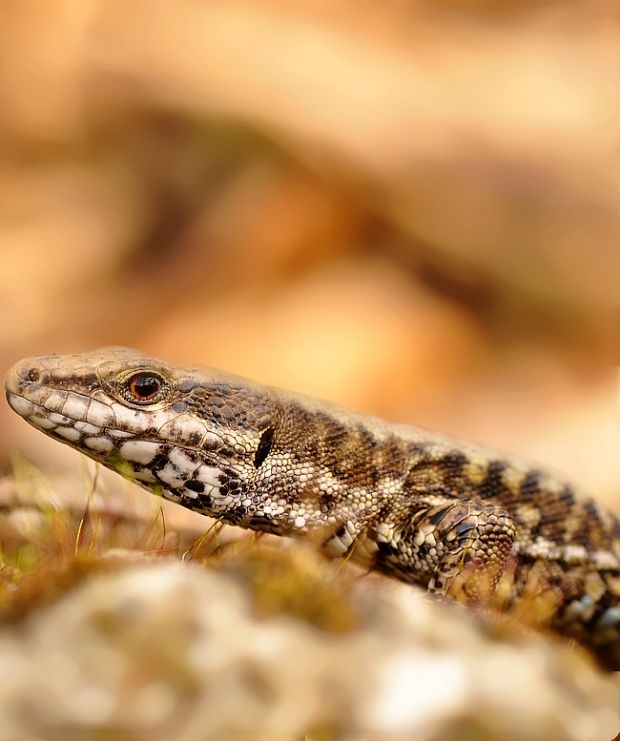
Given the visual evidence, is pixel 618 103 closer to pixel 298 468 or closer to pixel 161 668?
pixel 298 468

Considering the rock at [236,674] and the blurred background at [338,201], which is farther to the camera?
the blurred background at [338,201]

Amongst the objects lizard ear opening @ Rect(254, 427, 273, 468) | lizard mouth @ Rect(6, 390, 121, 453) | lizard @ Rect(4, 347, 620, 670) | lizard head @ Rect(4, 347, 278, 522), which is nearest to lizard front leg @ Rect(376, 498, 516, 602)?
lizard @ Rect(4, 347, 620, 670)

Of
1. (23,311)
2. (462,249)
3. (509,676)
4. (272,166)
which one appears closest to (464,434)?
(462,249)

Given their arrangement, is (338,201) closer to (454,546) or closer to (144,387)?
(144,387)

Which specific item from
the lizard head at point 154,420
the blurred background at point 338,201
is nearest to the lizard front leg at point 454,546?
the lizard head at point 154,420

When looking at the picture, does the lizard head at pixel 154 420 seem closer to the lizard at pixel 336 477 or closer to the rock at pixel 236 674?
the lizard at pixel 336 477

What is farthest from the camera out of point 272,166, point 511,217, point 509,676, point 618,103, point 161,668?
point 272,166

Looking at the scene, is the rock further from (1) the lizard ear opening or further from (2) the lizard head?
(1) the lizard ear opening
